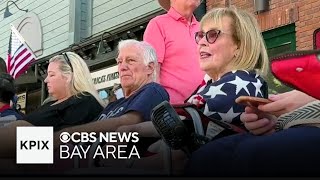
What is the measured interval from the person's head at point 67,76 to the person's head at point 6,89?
0.60ft

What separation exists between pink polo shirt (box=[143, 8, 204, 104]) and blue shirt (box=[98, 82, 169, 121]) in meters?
0.24

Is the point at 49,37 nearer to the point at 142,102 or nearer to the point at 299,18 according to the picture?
the point at 142,102

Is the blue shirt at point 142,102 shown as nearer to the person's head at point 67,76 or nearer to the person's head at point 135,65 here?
the person's head at point 135,65

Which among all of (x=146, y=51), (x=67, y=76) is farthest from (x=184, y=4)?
(x=67, y=76)

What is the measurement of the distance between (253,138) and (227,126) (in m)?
0.24

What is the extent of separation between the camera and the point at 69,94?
7.80 feet

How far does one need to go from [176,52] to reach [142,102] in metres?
0.47

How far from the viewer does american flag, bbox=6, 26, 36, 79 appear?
244 centimetres

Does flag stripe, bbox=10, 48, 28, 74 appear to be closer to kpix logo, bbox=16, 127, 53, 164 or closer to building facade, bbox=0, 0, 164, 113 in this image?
building facade, bbox=0, 0, 164, 113

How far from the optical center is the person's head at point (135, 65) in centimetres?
212

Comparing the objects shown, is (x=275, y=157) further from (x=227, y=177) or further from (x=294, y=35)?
(x=294, y=35)

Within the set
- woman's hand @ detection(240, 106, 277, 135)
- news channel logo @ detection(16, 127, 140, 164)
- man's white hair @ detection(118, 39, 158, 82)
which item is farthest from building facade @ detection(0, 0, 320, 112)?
news channel logo @ detection(16, 127, 140, 164)

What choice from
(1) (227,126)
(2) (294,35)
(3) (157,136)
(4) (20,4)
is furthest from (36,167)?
(4) (20,4)

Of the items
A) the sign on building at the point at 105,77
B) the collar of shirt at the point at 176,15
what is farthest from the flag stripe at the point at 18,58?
the collar of shirt at the point at 176,15
